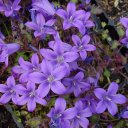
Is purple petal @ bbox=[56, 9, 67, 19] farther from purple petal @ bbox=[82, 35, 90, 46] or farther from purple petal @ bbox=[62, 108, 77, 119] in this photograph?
purple petal @ bbox=[62, 108, 77, 119]

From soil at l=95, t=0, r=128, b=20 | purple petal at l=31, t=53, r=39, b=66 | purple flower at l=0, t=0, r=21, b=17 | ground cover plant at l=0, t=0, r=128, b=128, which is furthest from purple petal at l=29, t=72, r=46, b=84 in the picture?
soil at l=95, t=0, r=128, b=20

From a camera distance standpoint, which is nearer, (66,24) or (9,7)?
(66,24)

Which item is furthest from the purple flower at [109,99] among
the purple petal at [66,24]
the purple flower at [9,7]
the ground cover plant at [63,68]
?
the purple flower at [9,7]

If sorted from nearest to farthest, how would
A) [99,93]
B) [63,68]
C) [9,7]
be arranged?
[63,68] < [99,93] < [9,7]

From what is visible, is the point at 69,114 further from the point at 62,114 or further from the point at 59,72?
the point at 59,72

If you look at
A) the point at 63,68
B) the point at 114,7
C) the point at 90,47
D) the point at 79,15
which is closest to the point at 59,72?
the point at 63,68

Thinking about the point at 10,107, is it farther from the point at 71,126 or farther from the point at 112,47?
the point at 112,47

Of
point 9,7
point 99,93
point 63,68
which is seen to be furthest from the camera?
point 9,7
